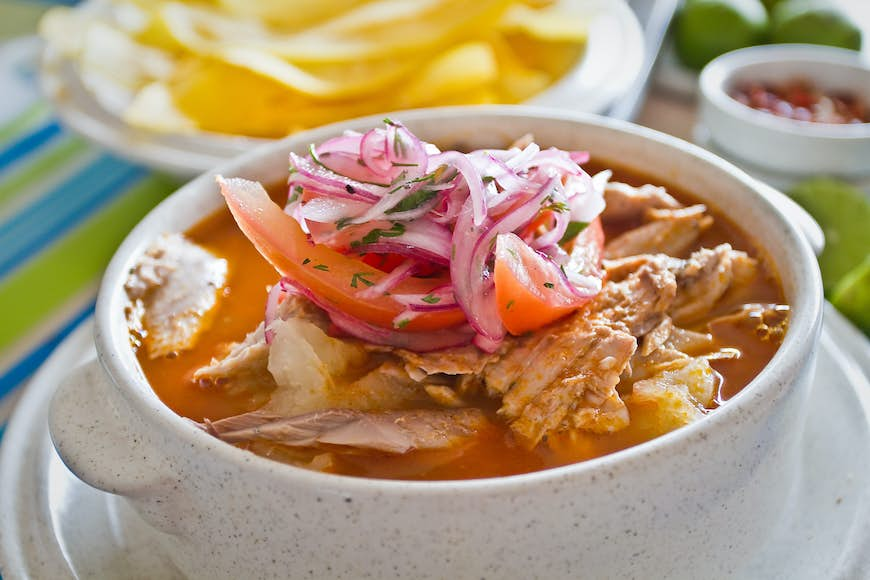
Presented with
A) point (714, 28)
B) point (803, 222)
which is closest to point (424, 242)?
point (803, 222)

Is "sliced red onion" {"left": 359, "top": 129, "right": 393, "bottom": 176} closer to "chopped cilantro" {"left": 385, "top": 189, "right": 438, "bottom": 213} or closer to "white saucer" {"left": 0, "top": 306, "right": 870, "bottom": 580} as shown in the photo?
"chopped cilantro" {"left": 385, "top": 189, "right": 438, "bottom": 213}

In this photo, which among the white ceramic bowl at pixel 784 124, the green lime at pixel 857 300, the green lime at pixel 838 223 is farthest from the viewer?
the white ceramic bowl at pixel 784 124

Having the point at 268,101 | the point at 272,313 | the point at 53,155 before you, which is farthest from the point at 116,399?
the point at 53,155

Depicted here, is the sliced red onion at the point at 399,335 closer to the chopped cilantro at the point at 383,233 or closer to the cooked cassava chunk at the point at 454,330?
the cooked cassava chunk at the point at 454,330

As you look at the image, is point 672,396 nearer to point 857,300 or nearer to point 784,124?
point 857,300

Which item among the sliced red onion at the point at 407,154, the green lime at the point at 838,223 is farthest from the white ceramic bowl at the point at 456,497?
the green lime at the point at 838,223
